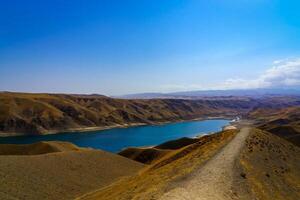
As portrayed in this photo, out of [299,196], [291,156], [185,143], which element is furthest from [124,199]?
[185,143]

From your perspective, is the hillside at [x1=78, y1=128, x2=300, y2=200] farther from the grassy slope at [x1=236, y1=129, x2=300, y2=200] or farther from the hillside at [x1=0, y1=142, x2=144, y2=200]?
the hillside at [x1=0, y1=142, x2=144, y2=200]

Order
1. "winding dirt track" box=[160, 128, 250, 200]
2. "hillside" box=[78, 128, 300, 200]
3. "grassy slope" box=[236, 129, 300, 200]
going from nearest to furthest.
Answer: "winding dirt track" box=[160, 128, 250, 200] < "hillside" box=[78, 128, 300, 200] < "grassy slope" box=[236, 129, 300, 200]

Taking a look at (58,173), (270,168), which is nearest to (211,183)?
(270,168)

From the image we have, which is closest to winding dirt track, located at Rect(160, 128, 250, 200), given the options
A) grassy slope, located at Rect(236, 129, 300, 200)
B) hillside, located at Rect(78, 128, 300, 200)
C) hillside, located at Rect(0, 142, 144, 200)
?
hillside, located at Rect(78, 128, 300, 200)

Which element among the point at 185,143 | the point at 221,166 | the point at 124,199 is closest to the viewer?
the point at 124,199

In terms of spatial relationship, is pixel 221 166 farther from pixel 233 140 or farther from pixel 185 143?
pixel 185 143
